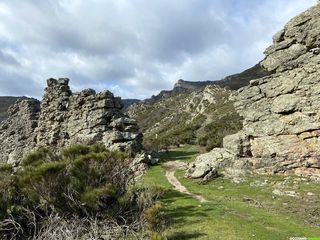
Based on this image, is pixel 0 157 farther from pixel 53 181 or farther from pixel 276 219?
pixel 276 219

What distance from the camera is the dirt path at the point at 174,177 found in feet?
86.7

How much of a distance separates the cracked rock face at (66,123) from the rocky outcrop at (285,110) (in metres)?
12.0

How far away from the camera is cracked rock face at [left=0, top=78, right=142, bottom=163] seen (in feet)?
141

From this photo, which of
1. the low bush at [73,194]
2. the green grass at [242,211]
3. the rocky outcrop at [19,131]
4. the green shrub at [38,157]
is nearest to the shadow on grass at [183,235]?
the green grass at [242,211]

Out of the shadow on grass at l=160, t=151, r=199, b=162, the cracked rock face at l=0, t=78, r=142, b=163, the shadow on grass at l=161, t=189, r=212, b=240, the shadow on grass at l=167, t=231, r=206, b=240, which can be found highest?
the cracked rock face at l=0, t=78, r=142, b=163

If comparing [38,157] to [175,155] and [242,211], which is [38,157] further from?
[175,155]

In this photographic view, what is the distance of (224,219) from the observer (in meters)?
19.6

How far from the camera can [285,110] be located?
1276 inches

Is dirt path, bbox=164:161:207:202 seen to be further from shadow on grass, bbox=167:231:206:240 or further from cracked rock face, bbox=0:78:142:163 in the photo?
shadow on grass, bbox=167:231:206:240

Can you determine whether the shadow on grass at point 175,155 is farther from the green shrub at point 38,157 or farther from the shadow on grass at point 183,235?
the shadow on grass at point 183,235

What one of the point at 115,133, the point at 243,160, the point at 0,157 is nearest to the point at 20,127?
the point at 0,157

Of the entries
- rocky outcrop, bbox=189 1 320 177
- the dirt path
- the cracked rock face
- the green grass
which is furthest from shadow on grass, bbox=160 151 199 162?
the green grass

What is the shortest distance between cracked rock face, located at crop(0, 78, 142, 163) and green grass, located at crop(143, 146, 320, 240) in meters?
13.3

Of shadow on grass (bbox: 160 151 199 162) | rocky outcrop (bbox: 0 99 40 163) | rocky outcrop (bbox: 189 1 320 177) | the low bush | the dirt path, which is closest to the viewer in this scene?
the low bush
